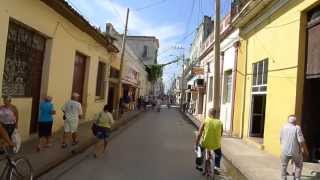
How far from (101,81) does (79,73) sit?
6.62 m

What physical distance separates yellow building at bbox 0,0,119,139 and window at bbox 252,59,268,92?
7.10 m

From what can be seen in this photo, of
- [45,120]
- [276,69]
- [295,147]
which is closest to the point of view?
[295,147]

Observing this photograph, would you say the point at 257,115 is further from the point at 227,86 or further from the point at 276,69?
the point at 227,86

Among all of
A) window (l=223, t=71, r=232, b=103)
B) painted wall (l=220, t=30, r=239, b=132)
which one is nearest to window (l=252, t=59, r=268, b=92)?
painted wall (l=220, t=30, r=239, b=132)

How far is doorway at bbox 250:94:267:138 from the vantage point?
20013 mm

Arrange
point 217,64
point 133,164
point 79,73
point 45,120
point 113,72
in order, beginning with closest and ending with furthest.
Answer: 1. point 133,164
2. point 45,120
3. point 217,64
4. point 79,73
5. point 113,72

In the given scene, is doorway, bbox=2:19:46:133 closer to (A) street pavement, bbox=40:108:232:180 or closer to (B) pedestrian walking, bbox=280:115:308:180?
(A) street pavement, bbox=40:108:232:180

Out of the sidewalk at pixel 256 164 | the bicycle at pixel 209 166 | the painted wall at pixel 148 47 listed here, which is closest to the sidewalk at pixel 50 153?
the bicycle at pixel 209 166

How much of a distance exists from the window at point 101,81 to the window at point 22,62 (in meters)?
12.8

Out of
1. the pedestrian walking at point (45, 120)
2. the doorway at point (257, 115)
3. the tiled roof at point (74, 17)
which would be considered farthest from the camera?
the doorway at point (257, 115)

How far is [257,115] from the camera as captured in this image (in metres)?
20.2

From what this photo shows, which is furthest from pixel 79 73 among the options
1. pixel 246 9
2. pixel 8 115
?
pixel 8 115

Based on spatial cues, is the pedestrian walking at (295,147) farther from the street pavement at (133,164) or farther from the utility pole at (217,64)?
the utility pole at (217,64)

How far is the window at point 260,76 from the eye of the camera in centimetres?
1797
